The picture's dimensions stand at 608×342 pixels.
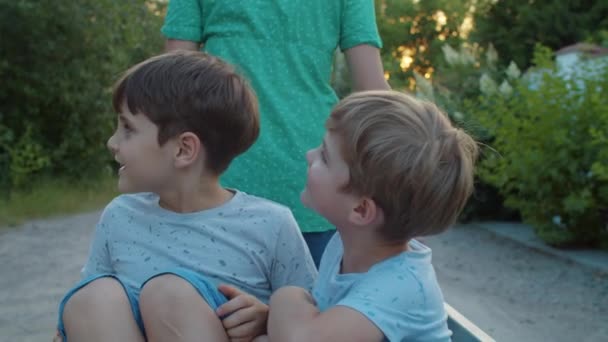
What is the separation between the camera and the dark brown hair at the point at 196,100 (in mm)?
1925

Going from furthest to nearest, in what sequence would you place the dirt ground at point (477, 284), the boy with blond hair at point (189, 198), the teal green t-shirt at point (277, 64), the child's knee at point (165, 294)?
1. the dirt ground at point (477, 284)
2. the teal green t-shirt at point (277, 64)
3. the boy with blond hair at point (189, 198)
4. the child's knee at point (165, 294)

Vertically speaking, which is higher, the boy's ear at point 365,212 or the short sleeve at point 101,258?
the boy's ear at point 365,212

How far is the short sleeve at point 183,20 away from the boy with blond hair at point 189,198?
322 mm

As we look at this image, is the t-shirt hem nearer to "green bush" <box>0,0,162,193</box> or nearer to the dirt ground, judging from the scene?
the dirt ground

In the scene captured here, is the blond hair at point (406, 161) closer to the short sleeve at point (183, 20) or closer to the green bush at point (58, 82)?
the short sleeve at point (183, 20)

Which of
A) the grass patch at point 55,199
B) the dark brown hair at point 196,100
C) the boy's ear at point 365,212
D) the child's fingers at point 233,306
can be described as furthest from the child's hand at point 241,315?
the grass patch at point 55,199

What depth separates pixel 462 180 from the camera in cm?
161

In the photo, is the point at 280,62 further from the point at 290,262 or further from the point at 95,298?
the point at 95,298

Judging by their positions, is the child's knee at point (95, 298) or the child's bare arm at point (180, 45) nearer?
the child's knee at point (95, 298)

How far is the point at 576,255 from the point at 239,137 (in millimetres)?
4850

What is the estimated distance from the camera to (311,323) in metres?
1.53

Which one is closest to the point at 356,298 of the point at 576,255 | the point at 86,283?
the point at 86,283

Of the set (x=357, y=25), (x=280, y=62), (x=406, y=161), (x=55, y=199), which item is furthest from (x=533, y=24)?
(x=406, y=161)

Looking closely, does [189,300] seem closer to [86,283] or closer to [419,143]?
[86,283]
